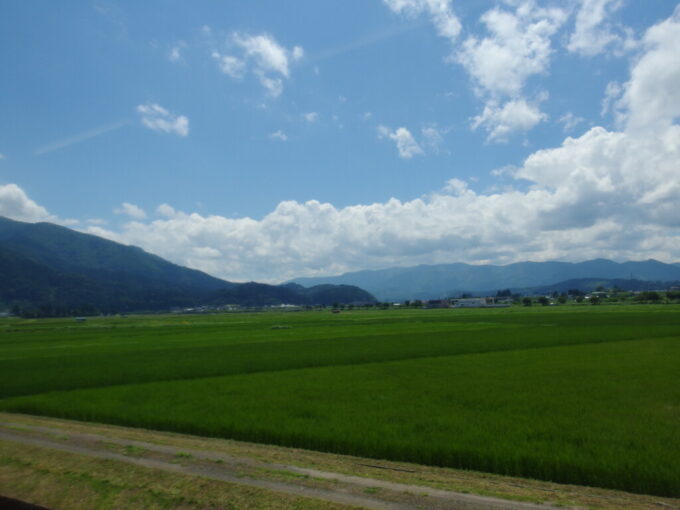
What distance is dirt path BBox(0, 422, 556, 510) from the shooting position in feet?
21.4

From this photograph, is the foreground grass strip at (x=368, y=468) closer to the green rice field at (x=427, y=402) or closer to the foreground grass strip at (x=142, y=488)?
the green rice field at (x=427, y=402)

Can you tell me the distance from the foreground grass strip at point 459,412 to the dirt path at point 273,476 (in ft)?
5.97

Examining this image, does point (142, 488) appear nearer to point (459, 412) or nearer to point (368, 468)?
point (368, 468)

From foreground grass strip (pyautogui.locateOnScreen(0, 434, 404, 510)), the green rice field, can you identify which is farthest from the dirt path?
the green rice field

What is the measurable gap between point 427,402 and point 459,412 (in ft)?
4.98

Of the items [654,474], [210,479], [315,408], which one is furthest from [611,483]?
[315,408]

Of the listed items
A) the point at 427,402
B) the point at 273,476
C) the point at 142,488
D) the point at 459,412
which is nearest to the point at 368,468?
the point at 273,476

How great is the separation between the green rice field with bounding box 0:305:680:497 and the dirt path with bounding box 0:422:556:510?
181 centimetres

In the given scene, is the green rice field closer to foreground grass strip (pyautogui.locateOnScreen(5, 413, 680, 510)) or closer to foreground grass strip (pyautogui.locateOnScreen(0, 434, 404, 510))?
foreground grass strip (pyautogui.locateOnScreen(5, 413, 680, 510))

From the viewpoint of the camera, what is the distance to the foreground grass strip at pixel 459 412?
838 centimetres

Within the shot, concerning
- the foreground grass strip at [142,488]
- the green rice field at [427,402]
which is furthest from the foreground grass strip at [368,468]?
the foreground grass strip at [142,488]

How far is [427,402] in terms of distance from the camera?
43.6 feet

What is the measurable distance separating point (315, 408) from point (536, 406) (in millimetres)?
6164

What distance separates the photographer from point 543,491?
7.12 meters
